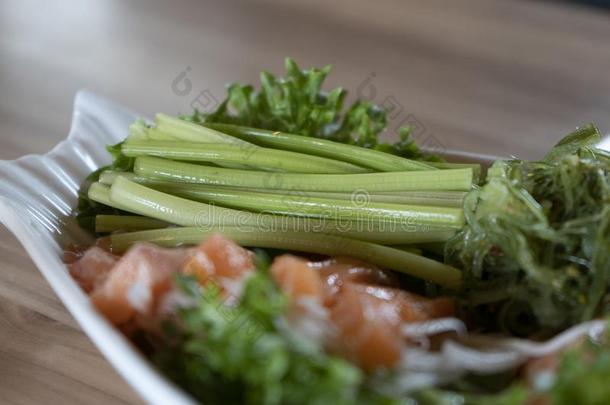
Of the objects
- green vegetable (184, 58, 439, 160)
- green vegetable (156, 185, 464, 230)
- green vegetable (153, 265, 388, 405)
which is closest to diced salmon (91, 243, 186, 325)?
green vegetable (153, 265, 388, 405)

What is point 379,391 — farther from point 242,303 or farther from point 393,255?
point 393,255

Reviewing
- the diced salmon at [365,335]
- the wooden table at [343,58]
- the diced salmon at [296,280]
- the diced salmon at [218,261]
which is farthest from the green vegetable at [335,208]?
the wooden table at [343,58]

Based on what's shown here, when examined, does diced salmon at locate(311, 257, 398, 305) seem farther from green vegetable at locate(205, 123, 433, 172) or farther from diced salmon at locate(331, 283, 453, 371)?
green vegetable at locate(205, 123, 433, 172)

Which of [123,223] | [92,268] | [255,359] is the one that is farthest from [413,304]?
[123,223]

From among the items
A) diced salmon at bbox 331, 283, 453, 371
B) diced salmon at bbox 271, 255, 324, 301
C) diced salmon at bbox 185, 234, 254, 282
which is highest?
diced salmon at bbox 271, 255, 324, 301

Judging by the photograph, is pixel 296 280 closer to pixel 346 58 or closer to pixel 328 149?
pixel 328 149

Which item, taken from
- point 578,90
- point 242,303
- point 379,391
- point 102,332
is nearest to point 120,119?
point 102,332

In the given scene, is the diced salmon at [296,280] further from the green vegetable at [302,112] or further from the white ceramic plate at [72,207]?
the green vegetable at [302,112]
